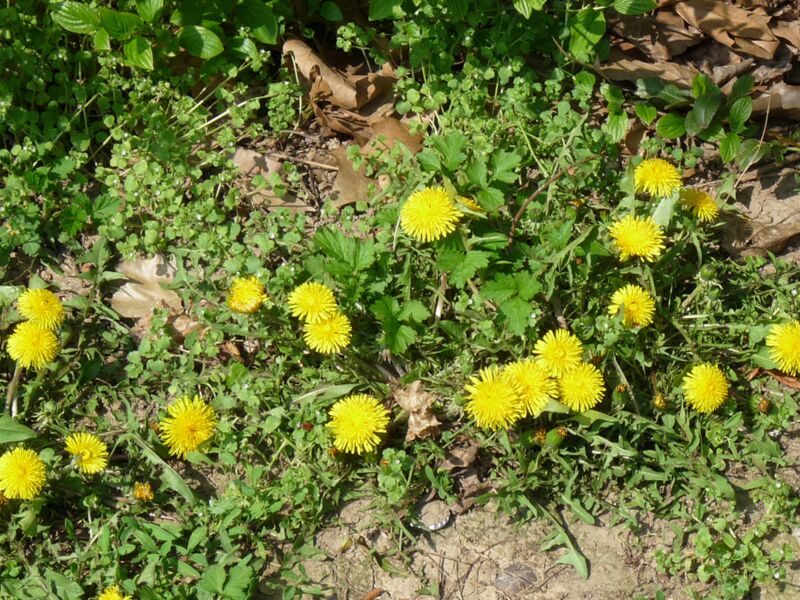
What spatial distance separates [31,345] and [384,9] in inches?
67.0

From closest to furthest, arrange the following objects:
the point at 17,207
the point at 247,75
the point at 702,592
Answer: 1. the point at 702,592
2. the point at 17,207
3. the point at 247,75

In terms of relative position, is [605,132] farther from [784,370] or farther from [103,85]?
[103,85]

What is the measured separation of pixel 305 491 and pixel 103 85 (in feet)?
5.66

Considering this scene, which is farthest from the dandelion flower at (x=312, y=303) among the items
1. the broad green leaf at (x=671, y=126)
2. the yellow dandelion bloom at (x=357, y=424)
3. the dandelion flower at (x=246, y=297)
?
the broad green leaf at (x=671, y=126)

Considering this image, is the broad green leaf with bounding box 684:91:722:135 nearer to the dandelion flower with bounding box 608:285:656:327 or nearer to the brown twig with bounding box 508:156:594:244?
the brown twig with bounding box 508:156:594:244

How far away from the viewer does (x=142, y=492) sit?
2982mm

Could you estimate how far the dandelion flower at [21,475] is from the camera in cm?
285

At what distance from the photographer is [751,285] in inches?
129

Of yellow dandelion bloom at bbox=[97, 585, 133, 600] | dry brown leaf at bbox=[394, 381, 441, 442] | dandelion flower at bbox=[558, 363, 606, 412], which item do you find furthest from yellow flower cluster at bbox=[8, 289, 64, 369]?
dandelion flower at bbox=[558, 363, 606, 412]

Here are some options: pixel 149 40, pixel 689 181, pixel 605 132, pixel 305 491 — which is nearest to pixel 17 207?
pixel 149 40

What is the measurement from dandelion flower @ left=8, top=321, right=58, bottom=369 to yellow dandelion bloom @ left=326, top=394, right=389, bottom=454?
3.19 feet

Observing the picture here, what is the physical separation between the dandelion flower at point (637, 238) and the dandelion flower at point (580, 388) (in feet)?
1.35

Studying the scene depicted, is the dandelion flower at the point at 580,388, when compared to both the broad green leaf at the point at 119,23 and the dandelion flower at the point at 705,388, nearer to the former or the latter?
the dandelion flower at the point at 705,388

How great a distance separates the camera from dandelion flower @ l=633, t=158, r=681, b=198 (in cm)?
309
